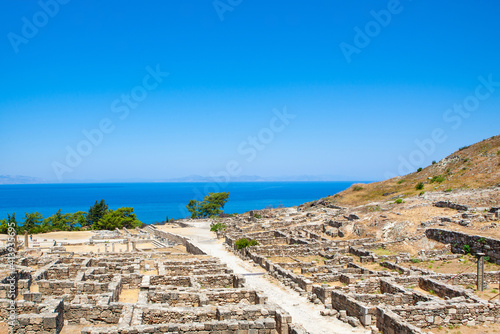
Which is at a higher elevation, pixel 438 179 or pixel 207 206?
pixel 438 179

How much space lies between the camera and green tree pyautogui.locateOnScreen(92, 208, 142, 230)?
5906cm

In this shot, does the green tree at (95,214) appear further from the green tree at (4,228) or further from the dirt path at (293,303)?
the dirt path at (293,303)

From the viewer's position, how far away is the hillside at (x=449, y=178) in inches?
2040

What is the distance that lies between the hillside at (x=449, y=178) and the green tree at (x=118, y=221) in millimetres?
34378

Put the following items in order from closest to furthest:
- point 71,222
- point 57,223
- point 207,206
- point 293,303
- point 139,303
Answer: point 139,303 → point 293,303 → point 57,223 → point 71,222 → point 207,206

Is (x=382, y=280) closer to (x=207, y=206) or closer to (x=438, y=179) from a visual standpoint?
(x=438, y=179)

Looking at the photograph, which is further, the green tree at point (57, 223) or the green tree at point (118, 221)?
the green tree at point (57, 223)

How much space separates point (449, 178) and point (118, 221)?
5114 cm

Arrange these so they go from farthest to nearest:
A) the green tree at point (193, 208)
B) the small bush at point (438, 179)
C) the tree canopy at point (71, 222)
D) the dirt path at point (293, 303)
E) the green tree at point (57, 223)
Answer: the green tree at point (193, 208)
the green tree at point (57, 223)
the tree canopy at point (71, 222)
the small bush at point (438, 179)
the dirt path at point (293, 303)

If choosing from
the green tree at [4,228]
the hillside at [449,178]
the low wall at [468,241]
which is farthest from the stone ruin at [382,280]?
the green tree at [4,228]

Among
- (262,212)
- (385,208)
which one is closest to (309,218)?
(385,208)

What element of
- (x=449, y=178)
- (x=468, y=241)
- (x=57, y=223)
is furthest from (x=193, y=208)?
(x=468, y=241)

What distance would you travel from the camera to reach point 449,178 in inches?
2279

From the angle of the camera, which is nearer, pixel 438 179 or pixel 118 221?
pixel 438 179
